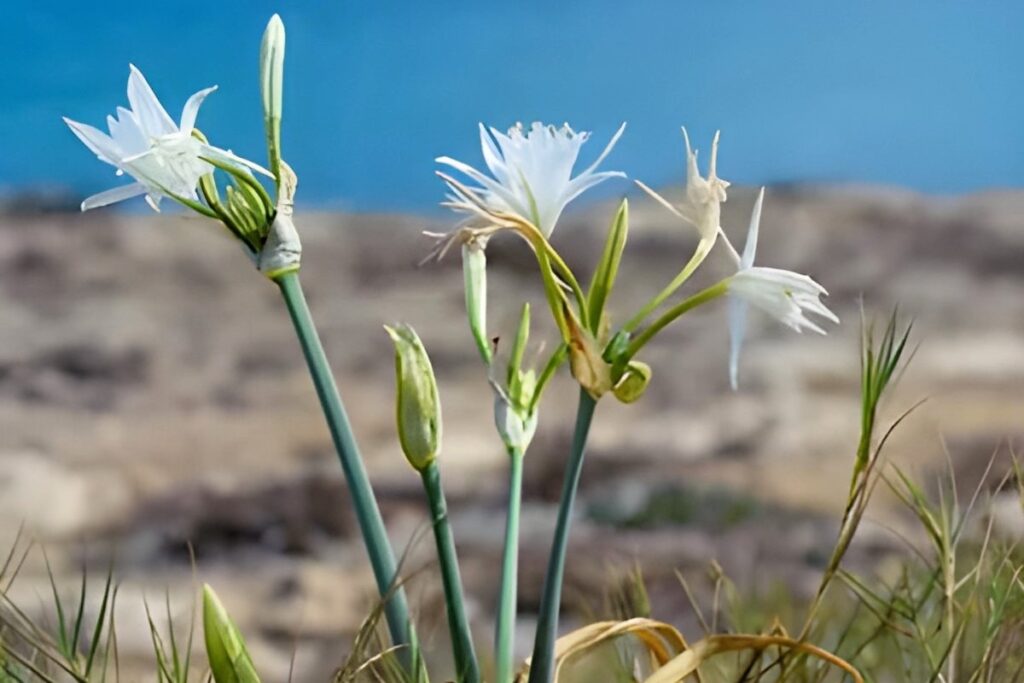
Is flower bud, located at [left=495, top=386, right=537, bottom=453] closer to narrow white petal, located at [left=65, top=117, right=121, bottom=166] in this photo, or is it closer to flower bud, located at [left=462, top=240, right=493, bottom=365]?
flower bud, located at [left=462, top=240, right=493, bottom=365]

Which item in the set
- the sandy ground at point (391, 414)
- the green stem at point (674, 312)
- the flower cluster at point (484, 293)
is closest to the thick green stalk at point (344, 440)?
the flower cluster at point (484, 293)

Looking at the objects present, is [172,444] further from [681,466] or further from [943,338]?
[943,338]

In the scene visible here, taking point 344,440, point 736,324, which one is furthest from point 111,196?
A: point 736,324

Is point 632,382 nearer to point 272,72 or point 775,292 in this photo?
point 775,292

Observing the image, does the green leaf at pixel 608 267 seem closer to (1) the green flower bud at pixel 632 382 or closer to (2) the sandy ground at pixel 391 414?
(1) the green flower bud at pixel 632 382

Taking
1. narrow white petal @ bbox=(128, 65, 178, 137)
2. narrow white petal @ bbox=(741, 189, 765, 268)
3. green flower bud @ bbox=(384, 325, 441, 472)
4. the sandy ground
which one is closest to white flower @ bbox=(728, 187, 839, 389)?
narrow white petal @ bbox=(741, 189, 765, 268)

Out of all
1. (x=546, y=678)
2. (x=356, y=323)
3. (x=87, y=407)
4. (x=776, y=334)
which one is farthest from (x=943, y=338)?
(x=546, y=678)

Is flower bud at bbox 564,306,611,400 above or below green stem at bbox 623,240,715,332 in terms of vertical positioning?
below
